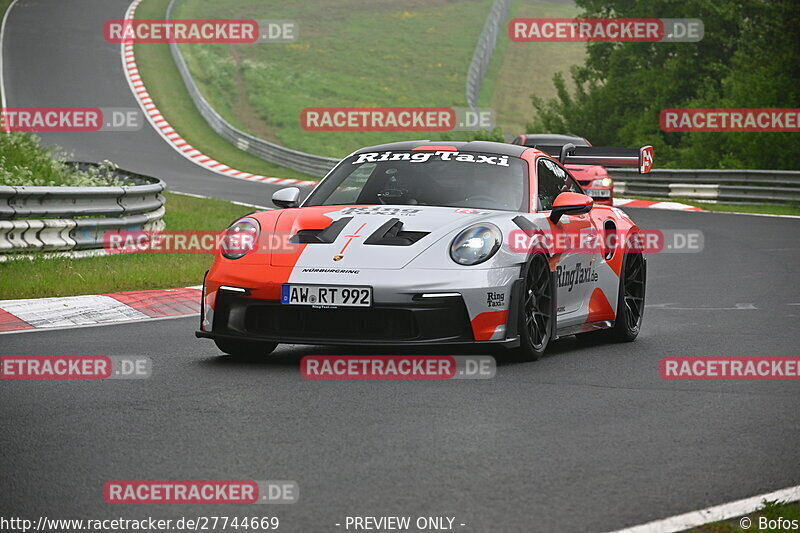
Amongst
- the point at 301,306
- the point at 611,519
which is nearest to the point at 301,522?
the point at 611,519

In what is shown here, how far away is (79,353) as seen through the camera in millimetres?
8477

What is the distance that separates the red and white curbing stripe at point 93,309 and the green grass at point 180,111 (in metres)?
23.0

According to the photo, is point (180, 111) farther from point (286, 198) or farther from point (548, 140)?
point (286, 198)

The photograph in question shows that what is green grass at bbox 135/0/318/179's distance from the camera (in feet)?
119

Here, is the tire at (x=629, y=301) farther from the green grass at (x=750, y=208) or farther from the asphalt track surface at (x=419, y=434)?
the green grass at (x=750, y=208)

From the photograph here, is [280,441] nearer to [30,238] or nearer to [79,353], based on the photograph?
[79,353]

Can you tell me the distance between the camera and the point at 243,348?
27.3ft

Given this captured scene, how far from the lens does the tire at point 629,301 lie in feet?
31.5

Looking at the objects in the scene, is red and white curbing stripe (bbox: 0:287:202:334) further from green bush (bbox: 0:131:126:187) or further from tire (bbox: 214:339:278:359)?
green bush (bbox: 0:131:126:187)

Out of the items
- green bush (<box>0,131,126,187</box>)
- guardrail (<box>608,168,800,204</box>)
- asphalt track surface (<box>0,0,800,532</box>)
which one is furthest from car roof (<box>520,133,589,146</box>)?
asphalt track surface (<box>0,0,800,532</box>)

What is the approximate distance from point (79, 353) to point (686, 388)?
3.63 meters

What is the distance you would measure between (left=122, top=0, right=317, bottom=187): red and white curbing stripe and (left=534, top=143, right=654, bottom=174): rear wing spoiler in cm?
1749

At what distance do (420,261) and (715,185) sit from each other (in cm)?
2192

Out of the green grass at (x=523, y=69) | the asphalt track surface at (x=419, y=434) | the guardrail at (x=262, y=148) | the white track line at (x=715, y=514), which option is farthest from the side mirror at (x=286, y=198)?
the green grass at (x=523, y=69)
